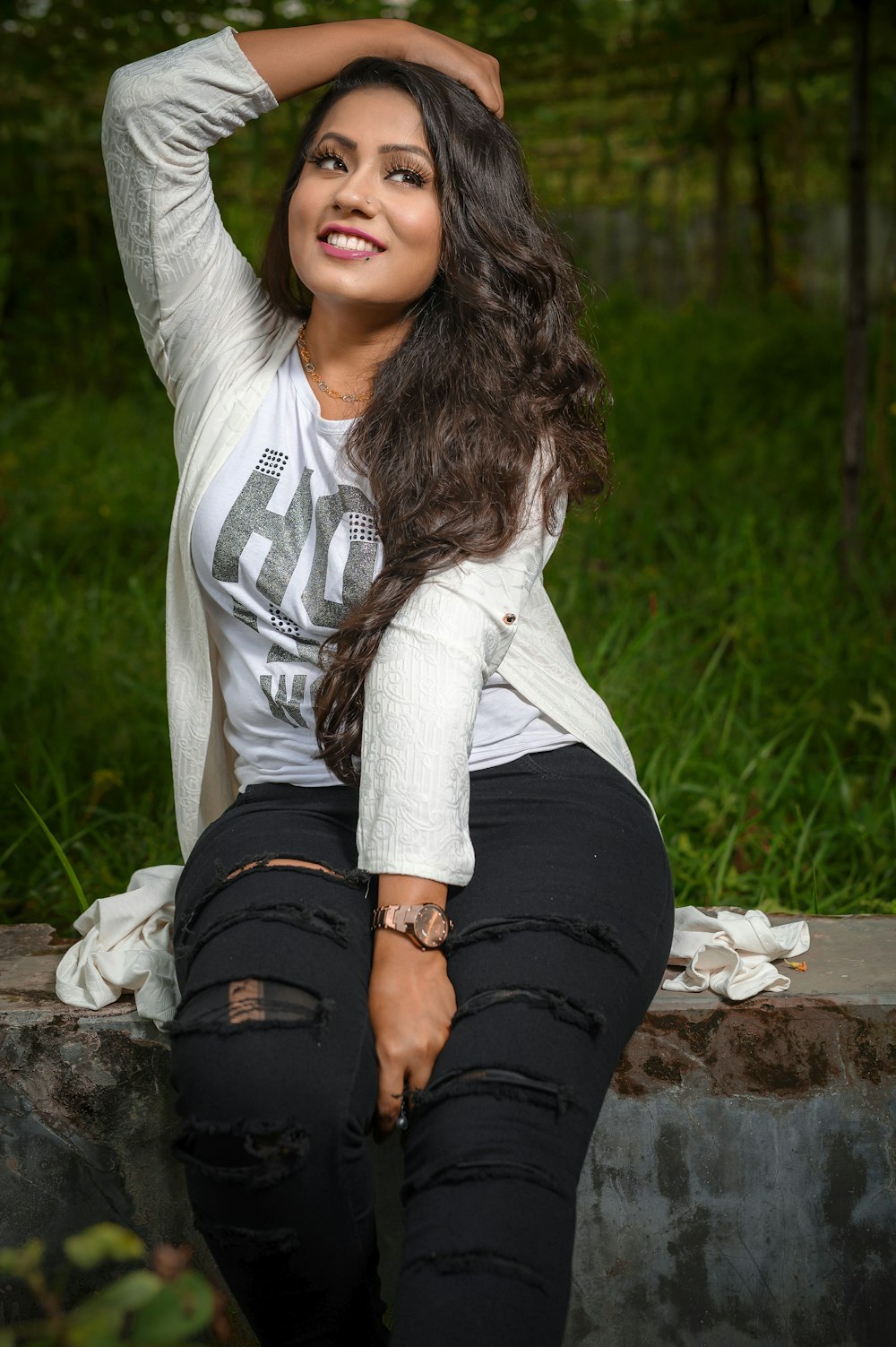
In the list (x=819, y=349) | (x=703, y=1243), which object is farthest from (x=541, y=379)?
(x=819, y=349)

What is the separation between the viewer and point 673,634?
147 inches

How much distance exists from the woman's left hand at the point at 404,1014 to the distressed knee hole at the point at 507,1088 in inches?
2.2

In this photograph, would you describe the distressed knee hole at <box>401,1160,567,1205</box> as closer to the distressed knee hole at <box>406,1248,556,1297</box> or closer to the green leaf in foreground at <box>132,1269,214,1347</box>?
the distressed knee hole at <box>406,1248,556,1297</box>

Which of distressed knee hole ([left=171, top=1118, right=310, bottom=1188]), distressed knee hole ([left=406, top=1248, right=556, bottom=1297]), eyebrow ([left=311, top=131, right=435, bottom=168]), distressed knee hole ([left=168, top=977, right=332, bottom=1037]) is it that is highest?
eyebrow ([left=311, top=131, right=435, bottom=168])

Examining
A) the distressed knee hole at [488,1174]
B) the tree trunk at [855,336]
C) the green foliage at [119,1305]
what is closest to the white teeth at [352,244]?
the distressed knee hole at [488,1174]

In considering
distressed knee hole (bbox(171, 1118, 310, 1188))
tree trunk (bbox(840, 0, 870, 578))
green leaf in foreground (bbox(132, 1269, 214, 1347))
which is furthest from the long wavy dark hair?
tree trunk (bbox(840, 0, 870, 578))

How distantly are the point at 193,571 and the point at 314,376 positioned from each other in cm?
33

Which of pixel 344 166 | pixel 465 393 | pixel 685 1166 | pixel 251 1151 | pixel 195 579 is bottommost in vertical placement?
pixel 685 1166

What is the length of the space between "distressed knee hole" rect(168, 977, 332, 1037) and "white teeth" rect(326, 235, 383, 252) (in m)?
0.96

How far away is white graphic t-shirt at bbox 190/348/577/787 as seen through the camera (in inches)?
68.2

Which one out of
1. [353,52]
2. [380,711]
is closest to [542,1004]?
[380,711]

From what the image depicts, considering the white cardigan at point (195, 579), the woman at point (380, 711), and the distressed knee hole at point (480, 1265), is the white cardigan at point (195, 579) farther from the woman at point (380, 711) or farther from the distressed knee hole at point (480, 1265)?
the distressed knee hole at point (480, 1265)

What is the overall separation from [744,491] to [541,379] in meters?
2.84

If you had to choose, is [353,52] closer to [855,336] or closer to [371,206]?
[371,206]
